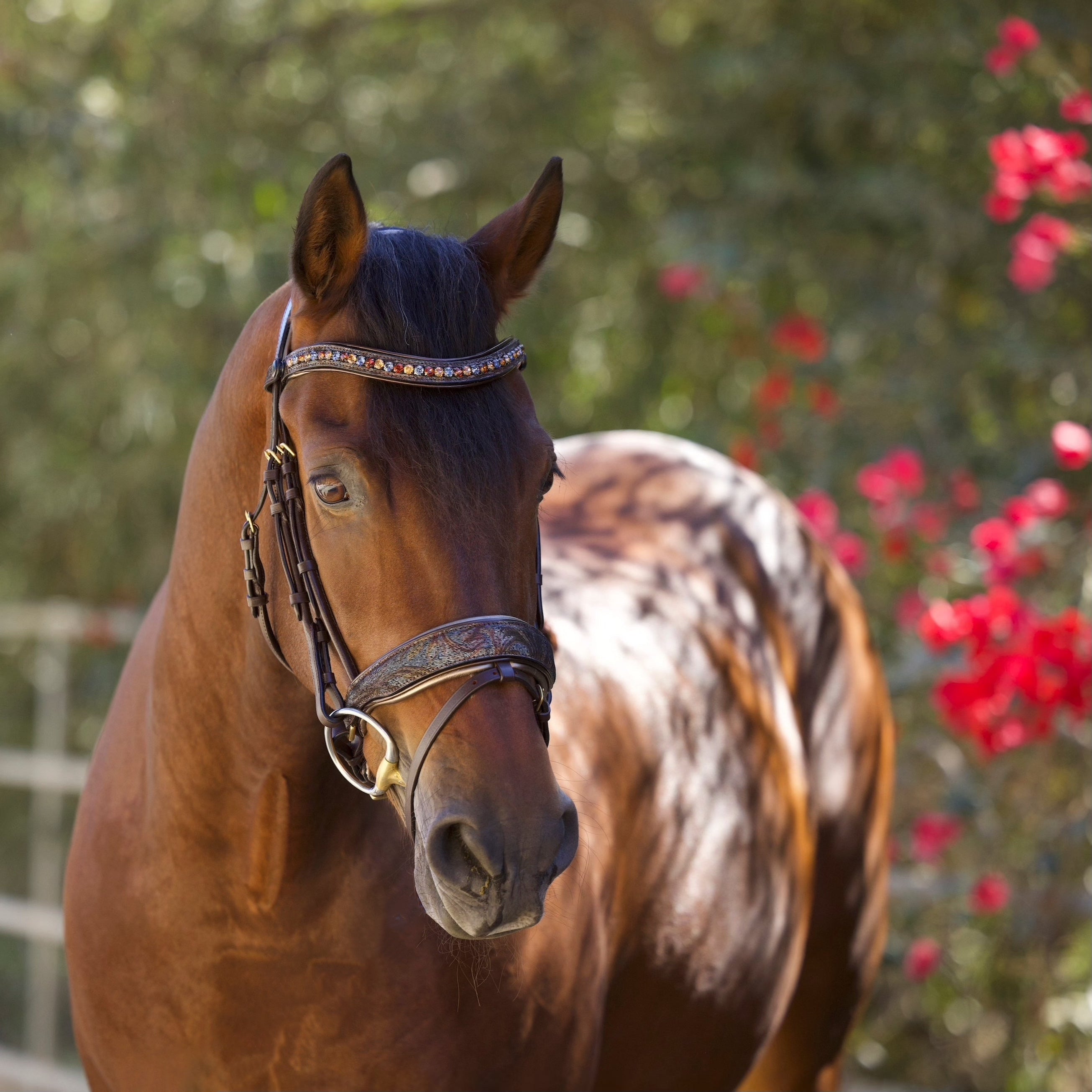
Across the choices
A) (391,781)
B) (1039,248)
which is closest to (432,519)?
(391,781)

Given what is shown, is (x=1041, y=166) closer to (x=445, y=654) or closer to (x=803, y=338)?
(x=803, y=338)

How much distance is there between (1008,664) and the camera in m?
3.27

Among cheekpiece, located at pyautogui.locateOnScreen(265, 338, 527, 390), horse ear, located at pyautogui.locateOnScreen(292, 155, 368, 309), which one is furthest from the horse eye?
horse ear, located at pyautogui.locateOnScreen(292, 155, 368, 309)

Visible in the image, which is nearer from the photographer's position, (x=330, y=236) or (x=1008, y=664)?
(x=330, y=236)

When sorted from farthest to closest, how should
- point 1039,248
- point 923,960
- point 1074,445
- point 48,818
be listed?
point 48,818, point 923,960, point 1039,248, point 1074,445

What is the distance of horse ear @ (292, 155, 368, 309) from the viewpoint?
5.45 ft

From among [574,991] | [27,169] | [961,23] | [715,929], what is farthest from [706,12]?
[574,991]

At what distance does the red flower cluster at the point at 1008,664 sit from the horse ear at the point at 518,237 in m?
1.87

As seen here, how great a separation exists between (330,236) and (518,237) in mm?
313

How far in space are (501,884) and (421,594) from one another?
35 cm

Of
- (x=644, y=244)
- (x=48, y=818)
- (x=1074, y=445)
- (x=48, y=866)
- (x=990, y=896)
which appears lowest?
(x=48, y=866)

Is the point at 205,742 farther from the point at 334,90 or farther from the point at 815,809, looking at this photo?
the point at 334,90

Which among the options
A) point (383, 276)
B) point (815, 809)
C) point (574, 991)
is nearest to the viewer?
point (383, 276)

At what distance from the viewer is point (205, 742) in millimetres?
1886
